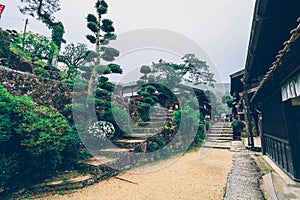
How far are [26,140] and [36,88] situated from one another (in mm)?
3258

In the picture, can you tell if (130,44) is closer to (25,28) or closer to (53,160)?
(53,160)

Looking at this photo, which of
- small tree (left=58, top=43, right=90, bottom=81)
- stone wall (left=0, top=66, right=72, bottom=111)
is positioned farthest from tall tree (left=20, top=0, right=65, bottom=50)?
stone wall (left=0, top=66, right=72, bottom=111)

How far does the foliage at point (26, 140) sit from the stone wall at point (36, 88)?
6.60 ft

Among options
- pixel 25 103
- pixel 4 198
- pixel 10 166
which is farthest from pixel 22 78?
pixel 4 198

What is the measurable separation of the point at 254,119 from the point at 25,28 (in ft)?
64.0

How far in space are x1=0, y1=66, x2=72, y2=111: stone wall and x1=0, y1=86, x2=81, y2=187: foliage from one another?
6.60ft

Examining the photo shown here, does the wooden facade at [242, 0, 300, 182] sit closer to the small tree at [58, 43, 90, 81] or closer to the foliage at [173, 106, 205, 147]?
the foliage at [173, 106, 205, 147]

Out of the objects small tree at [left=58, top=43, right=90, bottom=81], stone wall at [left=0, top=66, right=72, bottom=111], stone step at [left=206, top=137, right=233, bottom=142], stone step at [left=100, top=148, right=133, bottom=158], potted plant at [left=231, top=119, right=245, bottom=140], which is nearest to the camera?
stone wall at [left=0, top=66, right=72, bottom=111]

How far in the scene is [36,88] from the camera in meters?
6.06

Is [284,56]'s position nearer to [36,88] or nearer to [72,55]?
[36,88]

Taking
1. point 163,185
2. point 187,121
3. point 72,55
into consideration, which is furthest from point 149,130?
point 72,55

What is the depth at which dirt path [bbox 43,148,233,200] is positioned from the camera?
3463mm

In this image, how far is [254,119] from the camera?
35.9 ft

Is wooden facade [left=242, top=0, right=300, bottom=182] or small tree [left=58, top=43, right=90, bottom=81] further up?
small tree [left=58, top=43, right=90, bottom=81]
